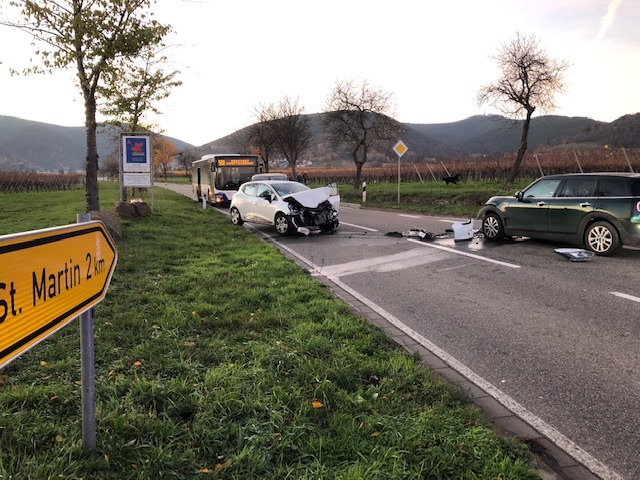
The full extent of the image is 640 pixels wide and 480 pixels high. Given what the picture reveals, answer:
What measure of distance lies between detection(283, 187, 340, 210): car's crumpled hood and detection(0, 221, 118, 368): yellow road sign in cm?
1101

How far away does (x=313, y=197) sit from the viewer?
43.9 ft

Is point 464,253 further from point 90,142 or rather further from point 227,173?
point 227,173

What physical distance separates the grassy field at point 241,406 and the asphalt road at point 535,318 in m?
0.66

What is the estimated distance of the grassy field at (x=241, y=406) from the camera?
8.36ft

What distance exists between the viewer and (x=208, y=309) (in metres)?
5.44

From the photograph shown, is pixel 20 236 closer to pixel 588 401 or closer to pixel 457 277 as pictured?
pixel 588 401

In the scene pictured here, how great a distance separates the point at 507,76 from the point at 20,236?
87.7 feet

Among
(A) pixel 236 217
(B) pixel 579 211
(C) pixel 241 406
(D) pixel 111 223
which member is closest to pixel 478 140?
(A) pixel 236 217

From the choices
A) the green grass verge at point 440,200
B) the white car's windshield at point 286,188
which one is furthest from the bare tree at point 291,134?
the white car's windshield at point 286,188

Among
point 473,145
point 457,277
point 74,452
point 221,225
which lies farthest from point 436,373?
point 473,145

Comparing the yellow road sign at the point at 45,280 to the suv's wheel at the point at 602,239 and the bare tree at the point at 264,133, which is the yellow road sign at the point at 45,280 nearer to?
the suv's wheel at the point at 602,239

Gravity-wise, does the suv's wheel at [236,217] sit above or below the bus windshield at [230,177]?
below

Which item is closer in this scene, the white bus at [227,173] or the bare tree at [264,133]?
the white bus at [227,173]

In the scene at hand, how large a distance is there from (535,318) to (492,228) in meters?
6.35
